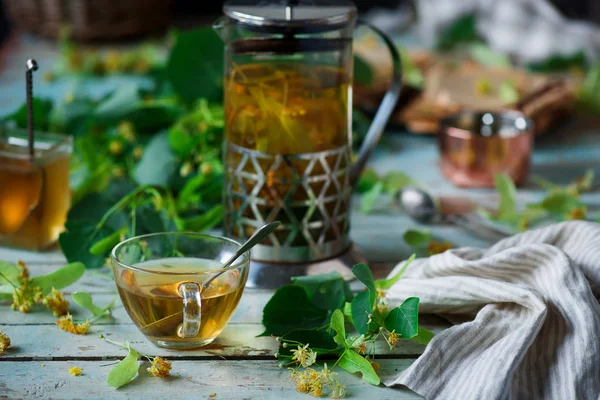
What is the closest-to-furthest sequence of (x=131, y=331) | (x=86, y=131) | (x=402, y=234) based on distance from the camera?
(x=131, y=331) < (x=402, y=234) < (x=86, y=131)

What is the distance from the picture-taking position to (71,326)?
872 millimetres

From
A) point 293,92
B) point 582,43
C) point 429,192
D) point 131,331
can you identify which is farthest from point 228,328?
point 582,43

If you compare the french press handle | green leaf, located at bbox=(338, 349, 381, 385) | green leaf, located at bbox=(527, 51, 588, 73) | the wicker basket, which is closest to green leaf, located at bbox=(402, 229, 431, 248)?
the french press handle

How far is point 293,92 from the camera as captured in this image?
0.94 metres

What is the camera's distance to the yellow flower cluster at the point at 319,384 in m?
0.76

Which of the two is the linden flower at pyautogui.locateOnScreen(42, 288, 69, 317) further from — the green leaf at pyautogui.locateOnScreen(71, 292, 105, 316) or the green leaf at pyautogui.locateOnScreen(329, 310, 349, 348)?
the green leaf at pyautogui.locateOnScreen(329, 310, 349, 348)

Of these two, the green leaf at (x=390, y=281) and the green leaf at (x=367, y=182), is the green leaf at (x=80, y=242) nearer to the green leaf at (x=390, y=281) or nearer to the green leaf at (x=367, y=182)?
the green leaf at (x=390, y=281)

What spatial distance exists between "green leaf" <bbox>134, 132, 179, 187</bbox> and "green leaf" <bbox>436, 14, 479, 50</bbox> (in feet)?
3.35

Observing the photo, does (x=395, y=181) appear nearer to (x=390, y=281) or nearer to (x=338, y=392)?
(x=390, y=281)

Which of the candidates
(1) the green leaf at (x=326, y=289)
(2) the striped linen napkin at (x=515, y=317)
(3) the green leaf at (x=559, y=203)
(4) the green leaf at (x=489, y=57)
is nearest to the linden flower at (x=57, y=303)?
(1) the green leaf at (x=326, y=289)

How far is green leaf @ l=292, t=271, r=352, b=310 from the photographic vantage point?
36.0 inches

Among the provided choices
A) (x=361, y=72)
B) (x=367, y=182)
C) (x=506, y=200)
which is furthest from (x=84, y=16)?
(x=506, y=200)

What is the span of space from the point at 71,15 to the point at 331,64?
1.37 metres

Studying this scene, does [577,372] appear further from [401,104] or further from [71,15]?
[71,15]
